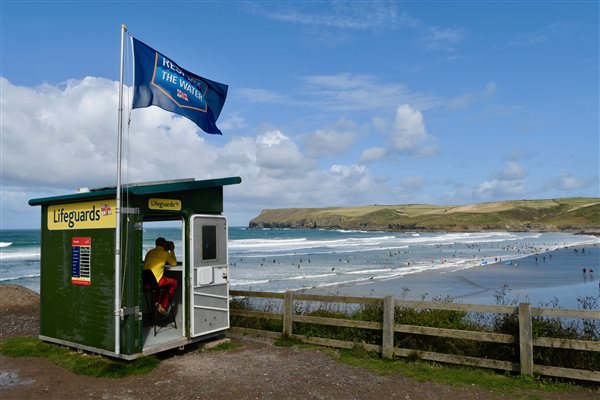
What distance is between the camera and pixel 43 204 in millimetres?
9812

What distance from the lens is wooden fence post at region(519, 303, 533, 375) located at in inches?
286

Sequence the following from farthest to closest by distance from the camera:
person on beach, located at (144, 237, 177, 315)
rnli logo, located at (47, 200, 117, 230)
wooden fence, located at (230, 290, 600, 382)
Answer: person on beach, located at (144, 237, 177, 315) < rnli logo, located at (47, 200, 117, 230) < wooden fence, located at (230, 290, 600, 382)

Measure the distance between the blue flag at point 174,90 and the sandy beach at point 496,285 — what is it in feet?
34.1

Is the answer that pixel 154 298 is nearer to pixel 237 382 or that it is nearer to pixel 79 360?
pixel 79 360

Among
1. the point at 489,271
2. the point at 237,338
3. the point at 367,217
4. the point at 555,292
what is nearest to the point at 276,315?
the point at 237,338

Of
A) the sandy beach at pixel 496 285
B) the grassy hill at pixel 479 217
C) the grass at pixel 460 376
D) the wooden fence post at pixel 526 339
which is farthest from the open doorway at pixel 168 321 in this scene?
the grassy hill at pixel 479 217

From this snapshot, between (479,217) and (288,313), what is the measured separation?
142 meters

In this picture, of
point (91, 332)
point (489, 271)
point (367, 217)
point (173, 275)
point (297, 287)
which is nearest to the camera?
point (91, 332)

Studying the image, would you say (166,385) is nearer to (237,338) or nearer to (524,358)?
(237,338)

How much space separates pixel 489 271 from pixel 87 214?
28.1 meters

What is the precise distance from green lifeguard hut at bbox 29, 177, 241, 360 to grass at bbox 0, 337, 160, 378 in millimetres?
156

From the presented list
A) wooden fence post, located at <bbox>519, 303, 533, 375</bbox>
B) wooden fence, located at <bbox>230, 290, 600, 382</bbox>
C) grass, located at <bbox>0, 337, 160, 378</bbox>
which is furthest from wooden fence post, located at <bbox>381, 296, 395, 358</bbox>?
grass, located at <bbox>0, 337, 160, 378</bbox>

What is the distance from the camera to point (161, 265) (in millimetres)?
9219

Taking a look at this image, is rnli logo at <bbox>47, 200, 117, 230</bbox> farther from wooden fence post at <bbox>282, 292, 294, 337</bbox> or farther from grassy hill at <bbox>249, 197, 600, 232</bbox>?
grassy hill at <bbox>249, 197, 600, 232</bbox>
